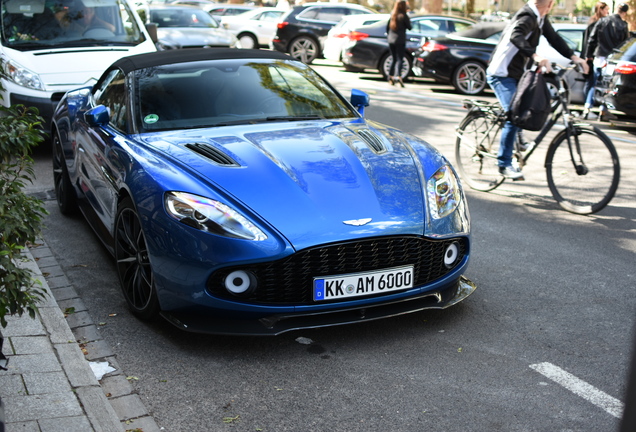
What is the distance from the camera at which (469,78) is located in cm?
1689

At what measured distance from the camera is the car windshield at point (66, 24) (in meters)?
9.78

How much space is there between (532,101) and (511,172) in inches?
28.6

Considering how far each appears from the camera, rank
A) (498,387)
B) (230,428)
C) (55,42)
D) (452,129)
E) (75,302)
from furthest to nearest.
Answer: (452,129)
(55,42)
(75,302)
(498,387)
(230,428)

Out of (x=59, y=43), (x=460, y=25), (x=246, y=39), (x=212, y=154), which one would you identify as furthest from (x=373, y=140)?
(x=246, y=39)

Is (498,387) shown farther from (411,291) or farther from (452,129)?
(452,129)

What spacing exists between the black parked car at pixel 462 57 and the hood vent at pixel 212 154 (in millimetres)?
12979

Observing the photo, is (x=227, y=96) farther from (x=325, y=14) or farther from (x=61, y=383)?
(x=325, y=14)

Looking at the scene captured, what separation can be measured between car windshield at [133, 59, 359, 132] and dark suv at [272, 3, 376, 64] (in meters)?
17.9

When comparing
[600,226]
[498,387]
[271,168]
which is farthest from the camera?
[600,226]

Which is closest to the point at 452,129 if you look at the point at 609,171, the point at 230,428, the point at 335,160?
the point at 609,171

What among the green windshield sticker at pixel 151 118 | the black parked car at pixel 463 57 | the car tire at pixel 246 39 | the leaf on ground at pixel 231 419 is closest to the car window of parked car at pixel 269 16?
the car tire at pixel 246 39

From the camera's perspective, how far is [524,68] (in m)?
7.32

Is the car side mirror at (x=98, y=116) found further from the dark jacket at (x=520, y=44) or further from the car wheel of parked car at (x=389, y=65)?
the car wheel of parked car at (x=389, y=65)

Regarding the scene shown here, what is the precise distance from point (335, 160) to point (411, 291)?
35.5 inches
